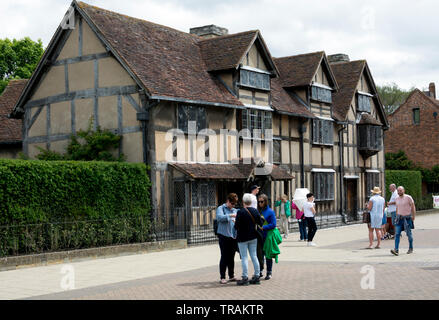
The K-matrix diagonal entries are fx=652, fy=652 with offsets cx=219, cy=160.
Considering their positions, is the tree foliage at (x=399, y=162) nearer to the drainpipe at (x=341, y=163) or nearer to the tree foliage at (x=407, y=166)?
the tree foliage at (x=407, y=166)

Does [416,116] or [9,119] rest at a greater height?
[416,116]

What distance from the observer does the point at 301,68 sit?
33875 millimetres

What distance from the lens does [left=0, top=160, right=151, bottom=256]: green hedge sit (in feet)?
58.3

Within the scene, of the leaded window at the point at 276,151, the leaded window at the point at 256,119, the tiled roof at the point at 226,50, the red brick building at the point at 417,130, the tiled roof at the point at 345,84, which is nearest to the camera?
the tiled roof at the point at 226,50

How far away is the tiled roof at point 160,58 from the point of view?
2411 cm

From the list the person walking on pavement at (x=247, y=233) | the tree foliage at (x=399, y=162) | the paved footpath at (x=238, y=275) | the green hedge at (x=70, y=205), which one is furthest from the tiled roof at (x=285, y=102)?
the tree foliage at (x=399, y=162)

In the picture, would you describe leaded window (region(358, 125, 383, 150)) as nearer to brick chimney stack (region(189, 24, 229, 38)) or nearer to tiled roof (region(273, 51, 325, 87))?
tiled roof (region(273, 51, 325, 87))

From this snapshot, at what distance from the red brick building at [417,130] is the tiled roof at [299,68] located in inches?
914

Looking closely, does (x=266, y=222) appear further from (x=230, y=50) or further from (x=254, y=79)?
(x=254, y=79)

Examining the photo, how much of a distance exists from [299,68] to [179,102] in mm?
11249

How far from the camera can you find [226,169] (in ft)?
85.0

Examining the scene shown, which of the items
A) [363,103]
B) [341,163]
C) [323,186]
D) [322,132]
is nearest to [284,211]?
[323,186]

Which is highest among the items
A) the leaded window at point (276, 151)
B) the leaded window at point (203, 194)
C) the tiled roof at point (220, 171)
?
the leaded window at point (276, 151)
